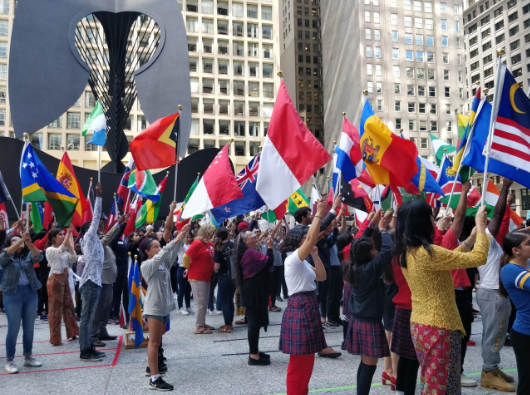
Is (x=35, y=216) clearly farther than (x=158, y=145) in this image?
Yes

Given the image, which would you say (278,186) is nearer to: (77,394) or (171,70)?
(77,394)

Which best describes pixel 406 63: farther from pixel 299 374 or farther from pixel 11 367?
pixel 299 374

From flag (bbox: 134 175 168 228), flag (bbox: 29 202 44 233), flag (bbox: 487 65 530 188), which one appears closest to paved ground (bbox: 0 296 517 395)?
flag (bbox: 487 65 530 188)

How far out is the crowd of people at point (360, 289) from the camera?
3.62m

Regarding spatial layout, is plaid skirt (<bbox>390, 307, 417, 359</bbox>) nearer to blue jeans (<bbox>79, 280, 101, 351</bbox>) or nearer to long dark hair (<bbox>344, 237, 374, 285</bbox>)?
long dark hair (<bbox>344, 237, 374, 285</bbox>)

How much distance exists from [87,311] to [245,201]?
3.05 m

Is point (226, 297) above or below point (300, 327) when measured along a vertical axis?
below

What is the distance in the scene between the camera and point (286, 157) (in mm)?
5961

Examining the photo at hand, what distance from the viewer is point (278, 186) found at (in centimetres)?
585

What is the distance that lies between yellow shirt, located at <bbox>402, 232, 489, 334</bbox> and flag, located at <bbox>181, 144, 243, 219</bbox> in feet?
11.4

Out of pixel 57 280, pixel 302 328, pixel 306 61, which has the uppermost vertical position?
pixel 306 61

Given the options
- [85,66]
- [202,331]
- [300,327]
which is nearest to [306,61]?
[85,66]

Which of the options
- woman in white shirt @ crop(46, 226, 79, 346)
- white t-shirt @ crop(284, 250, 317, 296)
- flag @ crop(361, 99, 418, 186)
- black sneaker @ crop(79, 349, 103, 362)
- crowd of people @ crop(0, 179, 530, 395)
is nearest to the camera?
crowd of people @ crop(0, 179, 530, 395)

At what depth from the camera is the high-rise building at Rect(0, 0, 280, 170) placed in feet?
188
